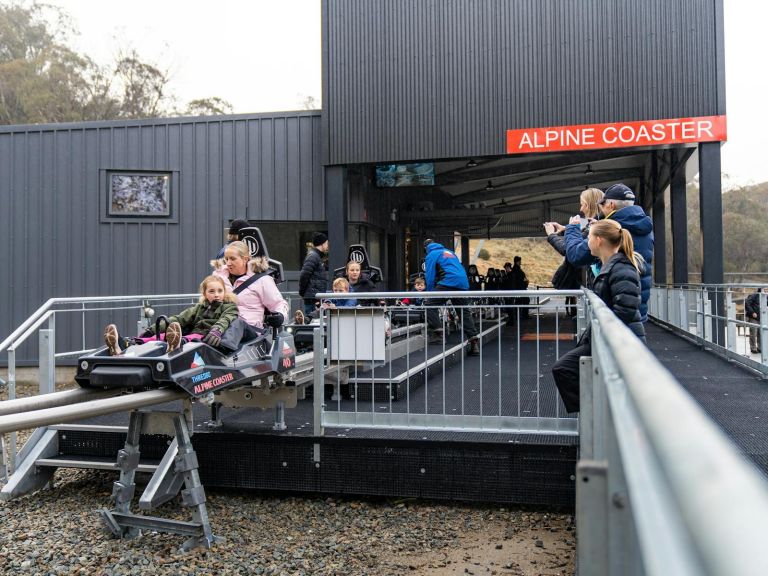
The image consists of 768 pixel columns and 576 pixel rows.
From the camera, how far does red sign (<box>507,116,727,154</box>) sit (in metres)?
10.3

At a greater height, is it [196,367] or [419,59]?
[419,59]

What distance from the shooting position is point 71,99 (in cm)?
3503

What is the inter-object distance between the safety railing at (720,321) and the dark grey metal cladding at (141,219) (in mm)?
6329

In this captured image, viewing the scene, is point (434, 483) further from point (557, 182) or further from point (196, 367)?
point (557, 182)

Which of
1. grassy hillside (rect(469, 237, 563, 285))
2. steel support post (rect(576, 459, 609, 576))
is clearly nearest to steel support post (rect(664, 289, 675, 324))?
steel support post (rect(576, 459, 609, 576))

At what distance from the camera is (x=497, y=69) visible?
36.8 feet

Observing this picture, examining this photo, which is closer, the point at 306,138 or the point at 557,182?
the point at 306,138

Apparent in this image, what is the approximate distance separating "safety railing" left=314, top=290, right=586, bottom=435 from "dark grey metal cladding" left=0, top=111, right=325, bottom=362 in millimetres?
4711

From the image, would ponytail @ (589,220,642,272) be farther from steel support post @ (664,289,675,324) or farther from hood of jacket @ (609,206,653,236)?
steel support post @ (664,289,675,324)

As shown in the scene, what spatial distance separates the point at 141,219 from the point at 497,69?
666cm

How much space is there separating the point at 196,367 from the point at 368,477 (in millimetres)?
1571

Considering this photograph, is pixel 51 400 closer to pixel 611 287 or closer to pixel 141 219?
pixel 611 287

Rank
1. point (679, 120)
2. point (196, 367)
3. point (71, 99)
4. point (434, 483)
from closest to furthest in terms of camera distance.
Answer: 1. point (196, 367)
2. point (434, 483)
3. point (679, 120)
4. point (71, 99)

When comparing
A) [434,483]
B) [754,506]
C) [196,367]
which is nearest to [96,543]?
[196,367]
